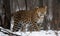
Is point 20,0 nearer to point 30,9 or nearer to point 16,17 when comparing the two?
point 30,9

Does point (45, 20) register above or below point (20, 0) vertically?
below

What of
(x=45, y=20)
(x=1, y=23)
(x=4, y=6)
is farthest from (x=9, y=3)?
(x=45, y=20)

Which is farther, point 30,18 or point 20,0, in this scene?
point 20,0

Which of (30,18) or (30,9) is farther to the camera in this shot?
(30,9)

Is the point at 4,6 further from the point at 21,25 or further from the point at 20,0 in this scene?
the point at 21,25

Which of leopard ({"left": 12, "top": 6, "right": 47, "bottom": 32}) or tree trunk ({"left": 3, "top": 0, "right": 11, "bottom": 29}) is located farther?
tree trunk ({"left": 3, "top": 0, "right": 11, "bottom": 29})

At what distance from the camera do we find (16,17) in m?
4.04

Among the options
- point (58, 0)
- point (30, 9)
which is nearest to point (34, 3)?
point (30, 9)

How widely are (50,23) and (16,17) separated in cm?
73

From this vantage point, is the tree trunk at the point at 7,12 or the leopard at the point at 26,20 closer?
the leopard at the point at 26,20

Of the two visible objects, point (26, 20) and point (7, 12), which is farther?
point (7, 12)

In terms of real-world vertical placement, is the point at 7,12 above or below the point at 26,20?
above

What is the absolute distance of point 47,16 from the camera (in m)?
4.52

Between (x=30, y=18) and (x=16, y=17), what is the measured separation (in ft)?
0.73
